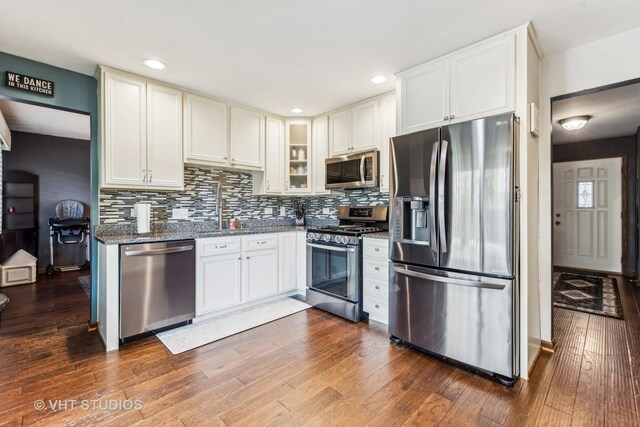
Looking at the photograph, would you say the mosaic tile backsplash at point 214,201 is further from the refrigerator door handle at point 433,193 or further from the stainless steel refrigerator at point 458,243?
the refrigerator door handle at point 433,193

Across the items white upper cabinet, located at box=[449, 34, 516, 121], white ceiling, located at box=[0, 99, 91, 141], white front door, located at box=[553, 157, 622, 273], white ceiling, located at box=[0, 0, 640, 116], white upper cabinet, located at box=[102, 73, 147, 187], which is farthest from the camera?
white front door, located at box=[553, 157, 622, 273]

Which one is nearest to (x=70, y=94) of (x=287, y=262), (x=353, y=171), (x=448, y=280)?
(x=287, y=262)

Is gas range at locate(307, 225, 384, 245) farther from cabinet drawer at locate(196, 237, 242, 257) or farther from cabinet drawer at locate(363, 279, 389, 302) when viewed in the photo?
cabinet drawer at locate(196, 237, 242, 257)

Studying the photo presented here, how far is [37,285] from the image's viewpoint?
4.33 m

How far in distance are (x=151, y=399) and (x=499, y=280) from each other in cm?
230

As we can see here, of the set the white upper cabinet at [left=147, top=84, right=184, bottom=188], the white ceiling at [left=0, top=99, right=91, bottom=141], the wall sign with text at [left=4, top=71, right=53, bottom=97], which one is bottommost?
the white upper cabinet at [left=147, top=84, right=184, bottom=188]

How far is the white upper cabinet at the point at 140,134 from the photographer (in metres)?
2.65

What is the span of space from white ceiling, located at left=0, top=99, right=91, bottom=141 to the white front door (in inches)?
301

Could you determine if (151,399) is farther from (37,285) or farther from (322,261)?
(37,285)

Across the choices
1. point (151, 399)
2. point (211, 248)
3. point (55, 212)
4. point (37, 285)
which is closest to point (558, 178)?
point (211, 248)

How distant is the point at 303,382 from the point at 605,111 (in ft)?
15.6

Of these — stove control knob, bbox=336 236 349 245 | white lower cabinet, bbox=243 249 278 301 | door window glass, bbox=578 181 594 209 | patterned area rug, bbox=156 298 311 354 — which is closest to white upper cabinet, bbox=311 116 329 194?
stove control knob, bbox=336 236 349 245

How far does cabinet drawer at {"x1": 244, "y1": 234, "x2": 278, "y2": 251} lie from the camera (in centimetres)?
327

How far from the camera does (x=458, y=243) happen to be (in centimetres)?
213
